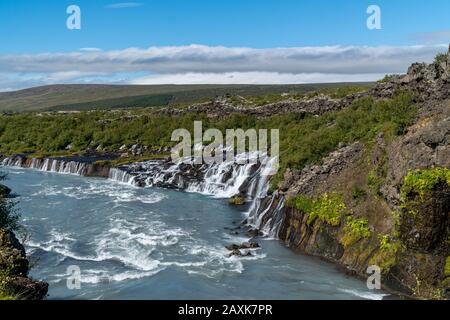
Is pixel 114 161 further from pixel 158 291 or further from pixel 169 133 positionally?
pixel 158 291

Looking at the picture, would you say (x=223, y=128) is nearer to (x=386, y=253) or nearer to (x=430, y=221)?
(x=386, y=253)

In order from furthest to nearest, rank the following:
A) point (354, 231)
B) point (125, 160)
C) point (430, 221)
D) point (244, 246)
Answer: point (125, 160) < point (244, 246) < point (354, 231) < point (430, 221)

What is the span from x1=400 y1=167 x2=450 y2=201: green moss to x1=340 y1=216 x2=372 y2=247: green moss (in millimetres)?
3649

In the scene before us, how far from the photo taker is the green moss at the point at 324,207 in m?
31.2

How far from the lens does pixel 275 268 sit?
2838 cm

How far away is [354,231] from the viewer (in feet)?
95.5

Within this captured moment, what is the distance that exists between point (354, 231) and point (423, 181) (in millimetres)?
5402

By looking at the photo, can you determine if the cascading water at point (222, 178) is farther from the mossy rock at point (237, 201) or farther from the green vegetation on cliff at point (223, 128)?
the green vegetation on cliff at point (223, 128)

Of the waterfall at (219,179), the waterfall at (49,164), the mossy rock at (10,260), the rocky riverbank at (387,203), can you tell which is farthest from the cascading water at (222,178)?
the mossy rock at (10,260)

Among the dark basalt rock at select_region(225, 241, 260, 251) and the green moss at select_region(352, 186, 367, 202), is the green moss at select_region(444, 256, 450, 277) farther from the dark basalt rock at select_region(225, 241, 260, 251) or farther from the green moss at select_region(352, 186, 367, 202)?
the dark basalt rock at select_region(225, 241, 260, 251)

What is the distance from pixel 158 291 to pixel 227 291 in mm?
3343

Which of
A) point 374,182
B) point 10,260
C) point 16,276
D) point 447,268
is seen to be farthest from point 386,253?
point 10,260
